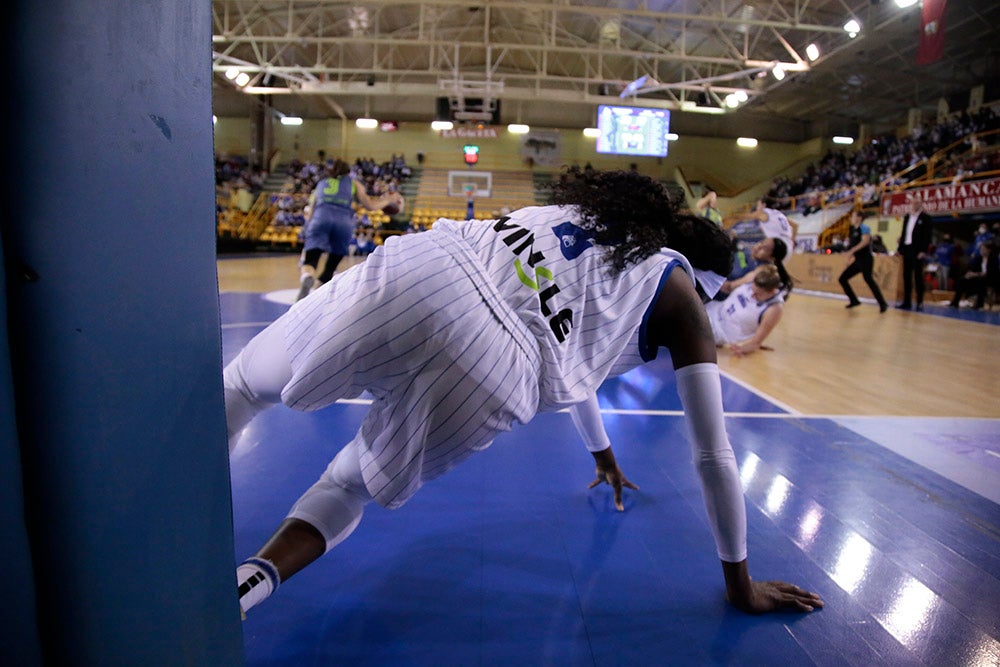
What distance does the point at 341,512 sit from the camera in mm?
1221

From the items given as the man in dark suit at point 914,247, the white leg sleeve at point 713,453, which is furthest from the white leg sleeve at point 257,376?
the man in dark suit at point 914,247

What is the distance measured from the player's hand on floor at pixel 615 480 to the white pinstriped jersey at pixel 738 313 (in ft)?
10.4

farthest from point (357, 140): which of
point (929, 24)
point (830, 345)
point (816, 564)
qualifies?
point (816, 564)

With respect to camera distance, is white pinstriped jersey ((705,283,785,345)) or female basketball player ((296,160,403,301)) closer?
→ white pinstriped jersey ((705,283,785,345))

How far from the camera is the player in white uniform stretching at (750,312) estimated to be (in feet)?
15.7

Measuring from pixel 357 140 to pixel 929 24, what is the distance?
21.2 m

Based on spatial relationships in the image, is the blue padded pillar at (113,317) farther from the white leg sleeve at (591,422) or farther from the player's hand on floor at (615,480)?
the player's hand on floor at (615,480)

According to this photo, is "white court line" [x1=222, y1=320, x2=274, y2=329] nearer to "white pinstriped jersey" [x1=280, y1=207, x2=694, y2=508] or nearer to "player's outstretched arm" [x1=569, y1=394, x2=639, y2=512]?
"player's outstretched arm" [x1=569, y1=394, x2=639, y2=512]

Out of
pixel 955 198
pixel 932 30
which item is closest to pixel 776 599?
pixel 932 30

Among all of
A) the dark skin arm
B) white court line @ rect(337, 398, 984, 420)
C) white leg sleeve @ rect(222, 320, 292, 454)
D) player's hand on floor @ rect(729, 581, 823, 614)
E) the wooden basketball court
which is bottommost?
the wooden basketball court

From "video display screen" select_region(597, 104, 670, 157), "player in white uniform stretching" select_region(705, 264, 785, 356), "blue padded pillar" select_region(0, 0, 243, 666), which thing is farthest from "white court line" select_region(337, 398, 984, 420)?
"video display screen" select_region(597, 104, 670, 157)

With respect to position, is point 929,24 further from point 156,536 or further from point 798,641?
point 156,536

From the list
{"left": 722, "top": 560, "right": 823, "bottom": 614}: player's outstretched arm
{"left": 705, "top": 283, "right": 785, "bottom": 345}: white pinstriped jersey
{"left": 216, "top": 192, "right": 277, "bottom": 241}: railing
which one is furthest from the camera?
{"left": 216, "top": 192, "right": 277, "bottom": 241}: railing

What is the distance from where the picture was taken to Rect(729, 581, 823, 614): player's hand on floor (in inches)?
55.7
